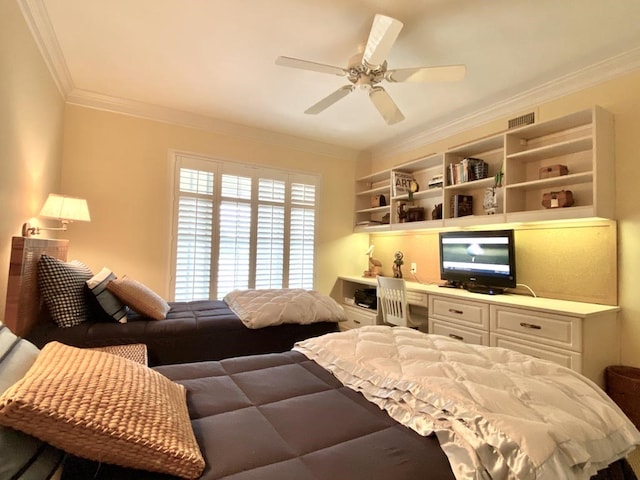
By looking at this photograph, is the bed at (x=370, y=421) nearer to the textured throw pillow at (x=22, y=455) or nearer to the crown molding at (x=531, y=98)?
the textured throw pillow at (x=22, y=455)

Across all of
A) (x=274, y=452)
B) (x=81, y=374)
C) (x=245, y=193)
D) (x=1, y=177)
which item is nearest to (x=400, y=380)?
(x=274, y=452)

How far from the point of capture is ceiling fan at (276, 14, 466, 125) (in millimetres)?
1837

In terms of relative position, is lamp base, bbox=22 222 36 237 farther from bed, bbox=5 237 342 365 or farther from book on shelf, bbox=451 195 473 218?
book on shelf, bbox=451 195 473 218

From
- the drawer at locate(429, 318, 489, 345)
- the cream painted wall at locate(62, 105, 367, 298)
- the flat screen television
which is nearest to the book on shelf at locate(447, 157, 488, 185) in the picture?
the flat screen television

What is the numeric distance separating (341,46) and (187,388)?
234 centimetres

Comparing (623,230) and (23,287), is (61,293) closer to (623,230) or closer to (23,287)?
(23,287)

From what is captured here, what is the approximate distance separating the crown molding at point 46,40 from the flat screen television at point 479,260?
373 cm

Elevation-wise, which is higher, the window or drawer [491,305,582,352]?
the window

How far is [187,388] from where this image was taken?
4.12 ft

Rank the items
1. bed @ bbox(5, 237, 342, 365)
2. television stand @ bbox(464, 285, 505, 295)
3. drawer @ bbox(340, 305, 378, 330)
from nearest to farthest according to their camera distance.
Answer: bed @ bbox(5, 237, 342, 365), television stand @ bbox(464, 285, 505, 295), drawer @ bbox(340, 305, 378, 330)

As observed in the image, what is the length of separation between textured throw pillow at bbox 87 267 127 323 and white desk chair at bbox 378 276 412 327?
2.35 metres

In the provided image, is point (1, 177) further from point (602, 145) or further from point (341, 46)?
point (602, 145)

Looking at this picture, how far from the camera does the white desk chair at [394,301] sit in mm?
3246

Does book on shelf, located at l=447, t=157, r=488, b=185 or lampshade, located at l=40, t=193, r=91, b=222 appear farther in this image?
book on shelf, located at l=447, t=157, r=488, b=185
